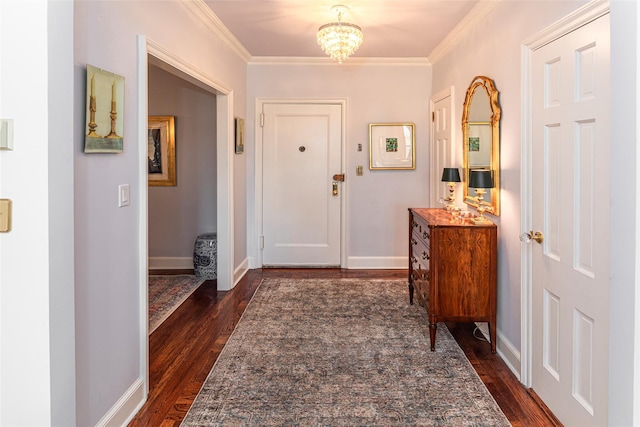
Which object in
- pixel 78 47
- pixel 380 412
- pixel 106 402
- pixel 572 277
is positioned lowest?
pixel 380 412

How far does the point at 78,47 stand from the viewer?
1683 mm

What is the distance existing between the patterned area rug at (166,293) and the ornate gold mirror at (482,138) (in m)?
2.72

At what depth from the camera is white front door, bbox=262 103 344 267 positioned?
16.4 feet

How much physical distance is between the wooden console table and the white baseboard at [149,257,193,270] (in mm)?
3274

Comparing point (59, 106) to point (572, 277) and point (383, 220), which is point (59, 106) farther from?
point (383, 220)

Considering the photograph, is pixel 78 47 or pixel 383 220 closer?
pixel 78 47

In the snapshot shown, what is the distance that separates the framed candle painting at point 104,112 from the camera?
1727mm

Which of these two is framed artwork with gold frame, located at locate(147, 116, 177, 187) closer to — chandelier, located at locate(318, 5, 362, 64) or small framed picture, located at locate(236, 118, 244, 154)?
small framed picture, located at locate(236, 118, 244, 154)

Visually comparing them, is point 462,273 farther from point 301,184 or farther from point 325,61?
point 325,61

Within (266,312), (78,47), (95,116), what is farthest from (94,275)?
(266,312)

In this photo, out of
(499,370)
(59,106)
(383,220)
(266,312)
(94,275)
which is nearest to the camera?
(59,106)

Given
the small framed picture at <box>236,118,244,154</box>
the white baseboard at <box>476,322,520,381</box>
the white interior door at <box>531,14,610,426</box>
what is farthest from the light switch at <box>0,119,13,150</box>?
the small framed picture at <box>236,118,244,154</box>

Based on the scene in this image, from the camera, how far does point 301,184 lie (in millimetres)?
5070

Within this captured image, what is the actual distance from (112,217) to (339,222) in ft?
11.1
